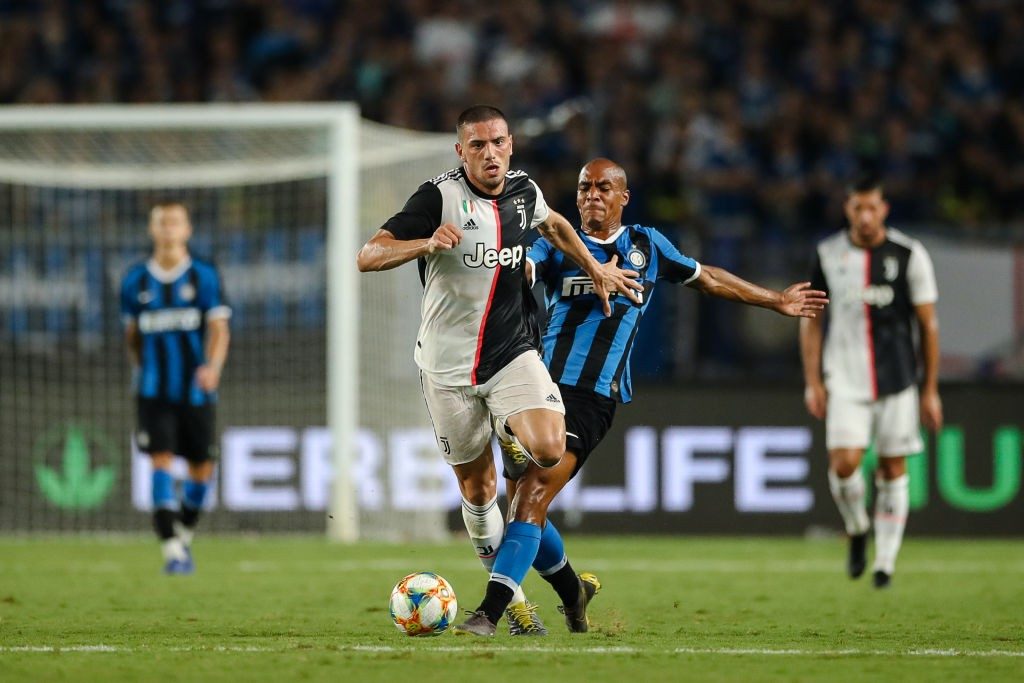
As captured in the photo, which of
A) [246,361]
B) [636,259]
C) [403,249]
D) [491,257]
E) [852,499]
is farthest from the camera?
[246,361]

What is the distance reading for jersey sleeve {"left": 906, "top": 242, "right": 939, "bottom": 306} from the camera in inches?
398

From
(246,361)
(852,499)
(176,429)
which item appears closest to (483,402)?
(852,499)

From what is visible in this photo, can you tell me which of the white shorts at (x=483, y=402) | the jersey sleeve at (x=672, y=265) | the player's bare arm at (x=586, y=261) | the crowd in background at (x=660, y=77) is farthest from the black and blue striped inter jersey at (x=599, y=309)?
the crowd in background at (x=660, y=77)

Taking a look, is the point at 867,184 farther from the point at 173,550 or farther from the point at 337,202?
the point at 173,550

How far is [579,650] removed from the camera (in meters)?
6.36

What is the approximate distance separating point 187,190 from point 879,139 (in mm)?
6804

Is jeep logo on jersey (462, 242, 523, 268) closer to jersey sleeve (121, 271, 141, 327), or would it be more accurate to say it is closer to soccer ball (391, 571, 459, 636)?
soccer ball (391, 571, 459, 636)

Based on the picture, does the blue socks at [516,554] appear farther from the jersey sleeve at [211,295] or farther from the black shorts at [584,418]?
the jersey sleeve at [211,295]

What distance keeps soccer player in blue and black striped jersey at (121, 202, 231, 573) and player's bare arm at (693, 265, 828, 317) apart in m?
4.40

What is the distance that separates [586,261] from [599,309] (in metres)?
0.53

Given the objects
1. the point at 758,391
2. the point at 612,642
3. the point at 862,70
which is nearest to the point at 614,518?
the point at 758,391

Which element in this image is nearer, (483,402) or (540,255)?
(483,402)

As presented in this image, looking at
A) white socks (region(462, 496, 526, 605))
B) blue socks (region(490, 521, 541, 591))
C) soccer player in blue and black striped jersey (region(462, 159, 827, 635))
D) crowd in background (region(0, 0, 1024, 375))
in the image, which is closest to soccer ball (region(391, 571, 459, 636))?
blue socks (region(490, 521, 541, 591))

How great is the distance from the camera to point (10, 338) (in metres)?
14.0
